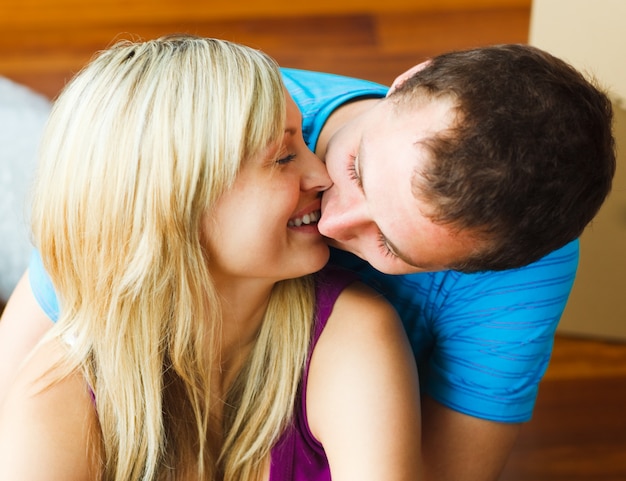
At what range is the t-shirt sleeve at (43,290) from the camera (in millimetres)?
1525

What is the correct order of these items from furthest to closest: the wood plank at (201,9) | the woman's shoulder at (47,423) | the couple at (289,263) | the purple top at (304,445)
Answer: the wood plank at (201,9) → the purple top at (304,445) → the woman's shoulder at (47,423) → the couple at (289,263)

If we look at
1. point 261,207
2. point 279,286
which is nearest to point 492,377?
point 279,286

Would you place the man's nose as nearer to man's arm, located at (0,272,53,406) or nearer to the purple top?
the purple top

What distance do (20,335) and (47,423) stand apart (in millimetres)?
301

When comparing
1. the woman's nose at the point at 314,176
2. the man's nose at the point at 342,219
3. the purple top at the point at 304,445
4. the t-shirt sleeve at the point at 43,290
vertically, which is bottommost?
the purple top at the point at 304,445

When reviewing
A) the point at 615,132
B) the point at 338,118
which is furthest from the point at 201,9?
the point at 338,118

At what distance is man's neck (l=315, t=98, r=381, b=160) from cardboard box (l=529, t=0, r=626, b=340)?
58cm

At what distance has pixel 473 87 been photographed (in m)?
1.16

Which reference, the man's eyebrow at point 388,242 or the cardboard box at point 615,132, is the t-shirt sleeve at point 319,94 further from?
the cardboard box at point 615,132

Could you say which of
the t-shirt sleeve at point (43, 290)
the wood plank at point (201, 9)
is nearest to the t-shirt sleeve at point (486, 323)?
the t-shirt sleeve at point (43, 290)

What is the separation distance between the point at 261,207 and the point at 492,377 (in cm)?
50

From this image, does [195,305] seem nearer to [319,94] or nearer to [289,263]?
[289,263]

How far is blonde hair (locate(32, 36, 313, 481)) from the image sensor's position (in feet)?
3.95

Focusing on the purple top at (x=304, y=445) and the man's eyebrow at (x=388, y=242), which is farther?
the purple top at (x=304, y=445)
